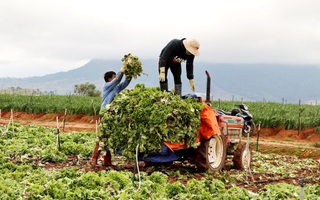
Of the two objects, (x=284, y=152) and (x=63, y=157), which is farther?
(x=284, y=152)

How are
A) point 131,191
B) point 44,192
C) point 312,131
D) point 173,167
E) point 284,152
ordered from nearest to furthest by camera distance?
point 44,192 → point 131,191 → point 173,167 → point 284,152 → point 312,131

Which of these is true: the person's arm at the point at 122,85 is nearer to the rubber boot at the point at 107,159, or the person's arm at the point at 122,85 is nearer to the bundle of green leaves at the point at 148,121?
the bundle of green leaves at the point at 148,121

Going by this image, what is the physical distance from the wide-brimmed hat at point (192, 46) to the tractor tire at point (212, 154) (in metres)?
1.75

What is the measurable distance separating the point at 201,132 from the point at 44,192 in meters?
4.05

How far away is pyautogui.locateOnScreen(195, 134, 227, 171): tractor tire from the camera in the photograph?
31.3ft

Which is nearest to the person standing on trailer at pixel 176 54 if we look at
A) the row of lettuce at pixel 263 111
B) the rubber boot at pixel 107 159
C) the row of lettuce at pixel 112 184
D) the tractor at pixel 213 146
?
the tractor at pixel 213 146

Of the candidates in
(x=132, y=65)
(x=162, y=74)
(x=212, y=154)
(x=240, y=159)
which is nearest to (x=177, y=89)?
(x=162, y=74)

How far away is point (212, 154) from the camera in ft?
32.7

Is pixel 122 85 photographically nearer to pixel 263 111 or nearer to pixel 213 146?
pixel 213 146

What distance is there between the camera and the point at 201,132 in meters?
9.51

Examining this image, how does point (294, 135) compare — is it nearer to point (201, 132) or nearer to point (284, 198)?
point (201, 132)

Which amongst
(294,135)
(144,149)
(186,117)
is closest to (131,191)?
(144,149)

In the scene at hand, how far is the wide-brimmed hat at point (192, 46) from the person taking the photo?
31.8 ft

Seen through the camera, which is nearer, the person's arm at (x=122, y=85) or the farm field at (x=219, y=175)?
the farm field at (x=219, y=175)
